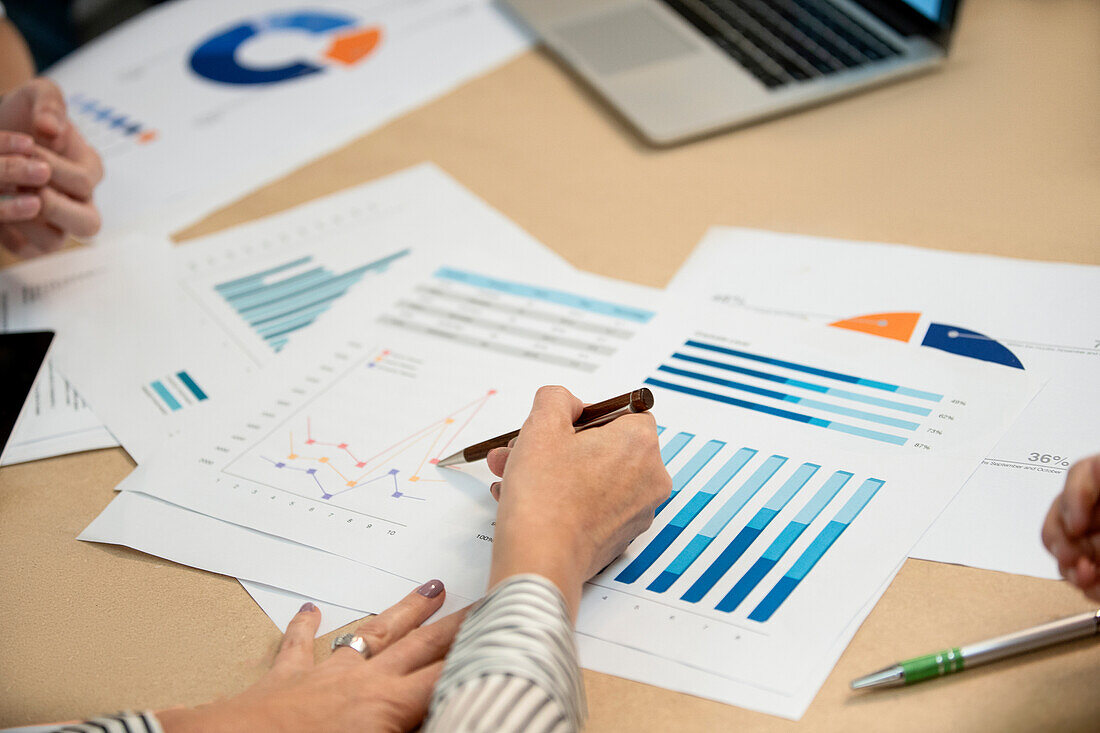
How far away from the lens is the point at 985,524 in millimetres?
618

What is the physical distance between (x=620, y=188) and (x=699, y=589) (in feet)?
1.74

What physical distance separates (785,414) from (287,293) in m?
0.51

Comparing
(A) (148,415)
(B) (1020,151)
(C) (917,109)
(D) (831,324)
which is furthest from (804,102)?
(A) (148,415)

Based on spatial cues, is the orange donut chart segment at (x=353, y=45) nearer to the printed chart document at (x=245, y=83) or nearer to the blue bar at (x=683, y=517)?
the printed chart document at (x=245, y=83)

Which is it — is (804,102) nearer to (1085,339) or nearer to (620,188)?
(620,188)

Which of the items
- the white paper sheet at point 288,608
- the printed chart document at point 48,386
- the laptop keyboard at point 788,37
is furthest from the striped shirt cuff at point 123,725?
the laptop keyboard at point 788,37

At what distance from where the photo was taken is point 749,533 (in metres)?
0.63

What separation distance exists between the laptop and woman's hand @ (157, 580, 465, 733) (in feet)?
2.12

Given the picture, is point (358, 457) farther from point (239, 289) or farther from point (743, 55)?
point (743, 55)

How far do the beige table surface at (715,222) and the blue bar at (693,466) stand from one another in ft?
0.51

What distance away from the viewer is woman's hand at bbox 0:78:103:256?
3.14ft

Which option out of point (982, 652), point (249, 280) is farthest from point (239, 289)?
point (982, 652)

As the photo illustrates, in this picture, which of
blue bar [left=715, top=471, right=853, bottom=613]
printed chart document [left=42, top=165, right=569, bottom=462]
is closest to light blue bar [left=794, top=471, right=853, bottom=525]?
blue bar [left=715, top=471, right=853, bottom=613]

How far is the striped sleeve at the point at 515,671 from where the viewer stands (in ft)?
1.66
